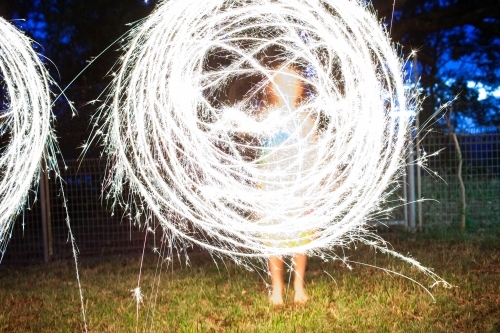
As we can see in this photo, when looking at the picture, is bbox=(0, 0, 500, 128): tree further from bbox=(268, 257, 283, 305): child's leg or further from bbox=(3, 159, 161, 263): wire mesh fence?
bbox=(268, 257, 283, 305): child's leg

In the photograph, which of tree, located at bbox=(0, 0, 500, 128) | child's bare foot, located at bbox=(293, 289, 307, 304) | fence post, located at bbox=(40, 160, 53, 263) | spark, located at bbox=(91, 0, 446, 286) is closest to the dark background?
tree, located at bbox=(0, 0, 500, 128)

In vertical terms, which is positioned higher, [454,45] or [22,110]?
[454,45]

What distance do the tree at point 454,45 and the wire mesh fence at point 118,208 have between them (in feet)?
3.19

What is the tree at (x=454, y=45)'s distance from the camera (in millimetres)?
10594

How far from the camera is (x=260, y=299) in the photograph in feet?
16.4

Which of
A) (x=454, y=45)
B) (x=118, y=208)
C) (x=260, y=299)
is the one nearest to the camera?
(x=260, y=299)

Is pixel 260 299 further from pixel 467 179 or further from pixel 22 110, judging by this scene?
pixel 467 179

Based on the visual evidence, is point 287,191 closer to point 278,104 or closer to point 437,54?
point 278,104

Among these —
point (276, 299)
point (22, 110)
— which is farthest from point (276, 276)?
point (22, 110)

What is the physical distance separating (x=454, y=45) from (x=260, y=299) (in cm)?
1131

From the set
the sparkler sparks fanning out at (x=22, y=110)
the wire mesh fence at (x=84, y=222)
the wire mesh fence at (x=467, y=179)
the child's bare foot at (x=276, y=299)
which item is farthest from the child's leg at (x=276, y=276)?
the wire mesh fence at (x=467, y=179)

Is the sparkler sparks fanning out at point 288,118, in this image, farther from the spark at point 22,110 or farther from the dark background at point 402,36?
the dark background at point 402,36

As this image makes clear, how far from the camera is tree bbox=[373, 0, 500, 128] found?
1059cm

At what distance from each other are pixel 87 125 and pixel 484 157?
249 inches
